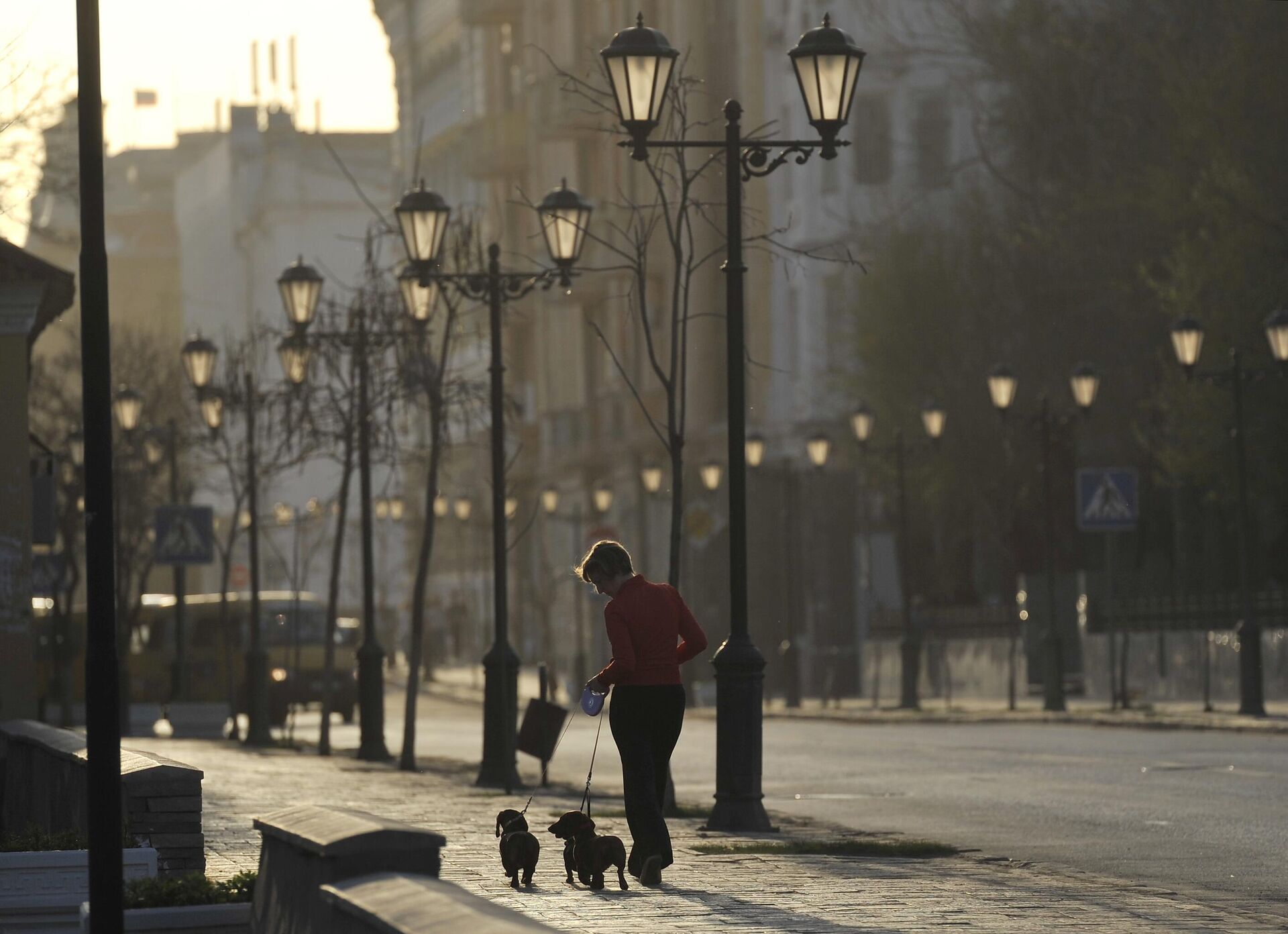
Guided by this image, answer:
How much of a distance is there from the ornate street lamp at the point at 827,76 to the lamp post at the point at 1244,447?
15.7 m

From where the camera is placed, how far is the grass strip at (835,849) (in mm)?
14500

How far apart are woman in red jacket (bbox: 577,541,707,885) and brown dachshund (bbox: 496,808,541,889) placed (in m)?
0.47

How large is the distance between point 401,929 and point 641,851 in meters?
6.13

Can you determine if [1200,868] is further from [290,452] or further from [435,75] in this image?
[435,75]

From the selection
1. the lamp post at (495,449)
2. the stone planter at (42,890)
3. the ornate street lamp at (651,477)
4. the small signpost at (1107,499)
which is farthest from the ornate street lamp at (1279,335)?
the stone planter at (42,890)

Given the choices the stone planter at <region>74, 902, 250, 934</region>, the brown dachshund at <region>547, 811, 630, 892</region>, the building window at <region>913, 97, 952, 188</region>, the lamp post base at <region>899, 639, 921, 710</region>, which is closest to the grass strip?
the brown dachshund at <region>547, 811, 630, 892</region>

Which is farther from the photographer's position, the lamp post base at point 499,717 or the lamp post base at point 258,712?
the lamp post base at point 258,712

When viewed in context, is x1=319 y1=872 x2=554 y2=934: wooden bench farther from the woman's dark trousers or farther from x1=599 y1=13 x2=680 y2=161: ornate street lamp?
x1=599 y1=13 x2=680 y2=161: ornate street lamp

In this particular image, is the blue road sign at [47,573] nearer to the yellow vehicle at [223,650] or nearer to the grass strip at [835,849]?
the yellow vehicle at [223,650]

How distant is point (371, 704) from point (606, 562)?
59.3 feet

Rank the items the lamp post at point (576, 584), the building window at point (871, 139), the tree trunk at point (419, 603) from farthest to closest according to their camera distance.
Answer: the lamp post at point (576, 584)
the building window at point (871, 139)
the tree trunk at point (419, 603)

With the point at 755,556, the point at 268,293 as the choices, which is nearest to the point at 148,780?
the point at 755,556

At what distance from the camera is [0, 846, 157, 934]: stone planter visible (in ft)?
35.4

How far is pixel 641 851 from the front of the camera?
491 inches
